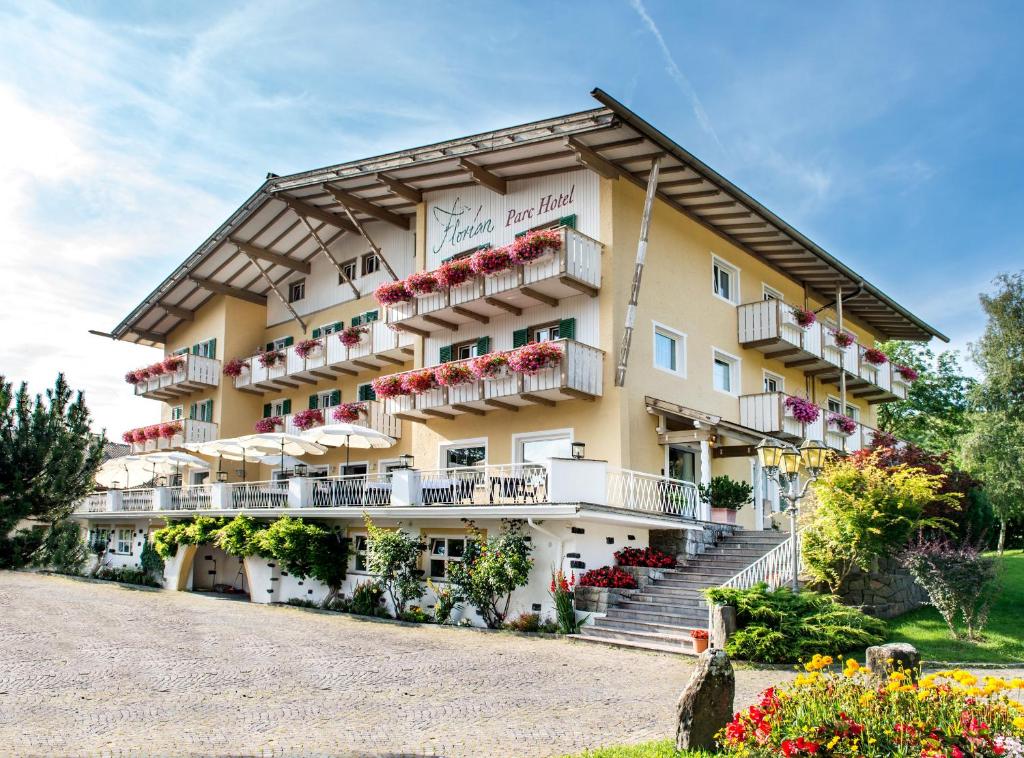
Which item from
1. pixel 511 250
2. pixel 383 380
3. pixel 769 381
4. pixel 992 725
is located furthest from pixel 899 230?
pixel 992 725

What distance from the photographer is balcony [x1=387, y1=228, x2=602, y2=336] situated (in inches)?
830

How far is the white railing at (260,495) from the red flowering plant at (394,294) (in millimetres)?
5715

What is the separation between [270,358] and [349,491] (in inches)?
402

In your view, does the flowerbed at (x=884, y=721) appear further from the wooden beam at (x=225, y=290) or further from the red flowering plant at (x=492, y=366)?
the wooden beam at (x=225, y=290)

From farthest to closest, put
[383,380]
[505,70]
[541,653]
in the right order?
[383,380], [541,653], [505,70]

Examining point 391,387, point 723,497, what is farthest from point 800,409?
point 391,387

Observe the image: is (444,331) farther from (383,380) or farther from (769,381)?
(769,381)

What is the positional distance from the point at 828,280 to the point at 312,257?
709 inches

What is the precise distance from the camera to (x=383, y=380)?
79.1 ft

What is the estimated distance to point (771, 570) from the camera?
17.5m

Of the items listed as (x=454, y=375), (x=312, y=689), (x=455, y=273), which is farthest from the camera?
(x=455, y=273)

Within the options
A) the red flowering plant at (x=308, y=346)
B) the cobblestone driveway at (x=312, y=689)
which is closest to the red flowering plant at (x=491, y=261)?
the cobblestone driveway at (x=312, y=689)

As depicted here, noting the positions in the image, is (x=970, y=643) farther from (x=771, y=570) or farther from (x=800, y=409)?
(x=800, y=409)

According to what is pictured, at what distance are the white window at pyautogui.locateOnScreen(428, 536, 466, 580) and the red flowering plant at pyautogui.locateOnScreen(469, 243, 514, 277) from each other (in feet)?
21.4
